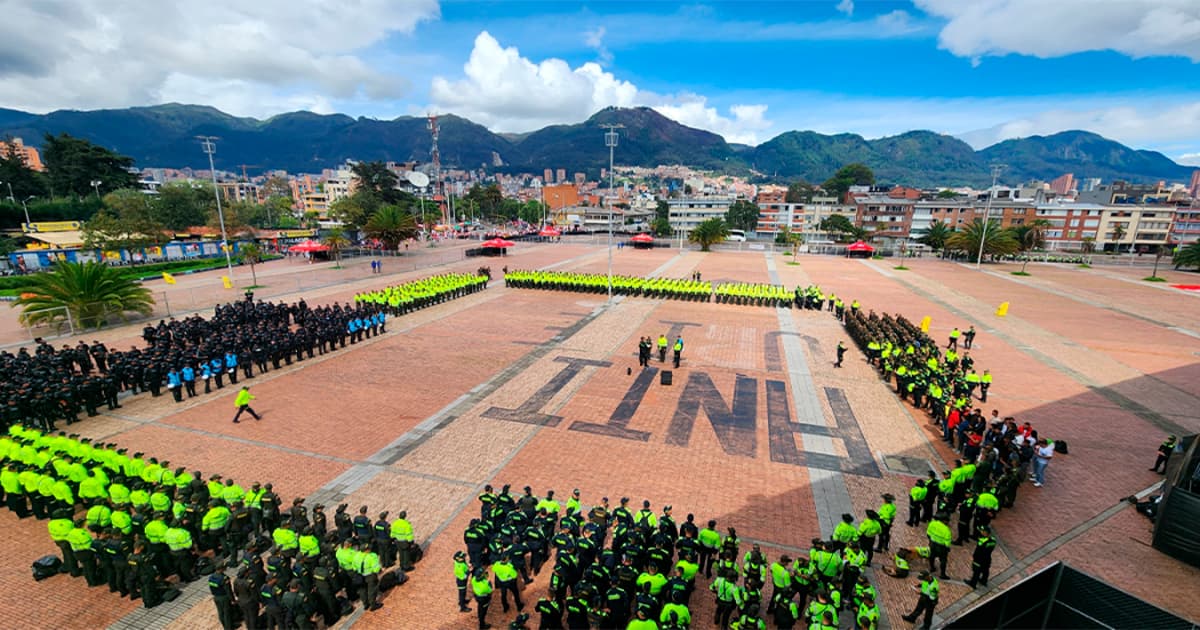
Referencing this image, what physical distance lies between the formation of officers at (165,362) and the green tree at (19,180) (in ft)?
253

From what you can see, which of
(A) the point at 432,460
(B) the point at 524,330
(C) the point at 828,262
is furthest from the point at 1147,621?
(C) the point at 828,262

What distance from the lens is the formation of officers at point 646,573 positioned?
736cm

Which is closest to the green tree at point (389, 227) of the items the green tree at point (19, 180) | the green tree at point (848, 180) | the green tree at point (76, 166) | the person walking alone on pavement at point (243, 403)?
the person walking alone on pavement at point (243, 403)

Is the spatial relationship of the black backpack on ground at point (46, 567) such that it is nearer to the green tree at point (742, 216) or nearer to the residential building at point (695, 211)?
the green tree at point (742, 216)

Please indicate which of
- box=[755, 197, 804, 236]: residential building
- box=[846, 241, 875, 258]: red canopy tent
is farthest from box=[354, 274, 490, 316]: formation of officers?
box=[755, 197, 804, 236]: residential building

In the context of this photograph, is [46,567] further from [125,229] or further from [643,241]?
[643,241]

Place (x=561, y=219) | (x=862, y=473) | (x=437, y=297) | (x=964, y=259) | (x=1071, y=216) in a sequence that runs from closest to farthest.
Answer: (x=862, y=473)
(x=437, y=297)
(x=964, y=259)
(x=1071, y=216)
(x=561, y=219)

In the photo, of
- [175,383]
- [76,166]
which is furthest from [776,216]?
[76,166]

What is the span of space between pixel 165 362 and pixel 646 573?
18263 mm

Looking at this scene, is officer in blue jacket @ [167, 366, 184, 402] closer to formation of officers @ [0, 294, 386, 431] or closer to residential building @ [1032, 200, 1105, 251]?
formation of officers @ [0, 294, 386, 431]

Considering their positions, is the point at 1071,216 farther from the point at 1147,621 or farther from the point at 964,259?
the point at 1147,621

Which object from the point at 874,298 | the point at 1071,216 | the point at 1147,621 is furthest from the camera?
the point at 1071,216

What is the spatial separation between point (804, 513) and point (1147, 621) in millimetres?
5962

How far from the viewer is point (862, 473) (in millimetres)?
12562
